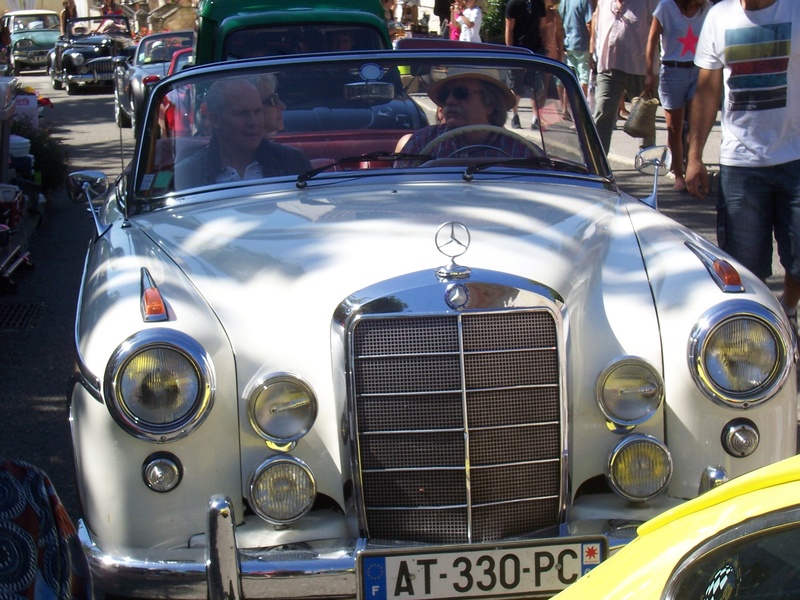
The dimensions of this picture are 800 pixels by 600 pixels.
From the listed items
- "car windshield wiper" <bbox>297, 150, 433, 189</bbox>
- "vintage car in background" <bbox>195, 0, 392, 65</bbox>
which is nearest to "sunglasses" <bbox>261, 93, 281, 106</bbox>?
"car windshield wiper" <bbox>297, 150, 433, 189</bbox>

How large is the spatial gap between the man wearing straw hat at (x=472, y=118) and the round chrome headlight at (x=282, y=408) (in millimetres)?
1608

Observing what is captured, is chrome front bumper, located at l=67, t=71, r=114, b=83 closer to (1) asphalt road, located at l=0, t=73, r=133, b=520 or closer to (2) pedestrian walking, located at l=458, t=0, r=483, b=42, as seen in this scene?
(2) pedestrian walking, located at l=458, t=0, r=483, b=42

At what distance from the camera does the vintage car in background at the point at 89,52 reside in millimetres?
21938

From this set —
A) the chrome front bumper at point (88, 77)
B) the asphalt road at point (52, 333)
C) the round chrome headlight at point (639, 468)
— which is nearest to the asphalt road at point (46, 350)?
the asphalt road at point (52, 333)

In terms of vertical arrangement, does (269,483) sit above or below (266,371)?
below

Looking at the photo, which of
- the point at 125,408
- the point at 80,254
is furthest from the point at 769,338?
the point at 80,254

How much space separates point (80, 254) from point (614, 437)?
237 inches

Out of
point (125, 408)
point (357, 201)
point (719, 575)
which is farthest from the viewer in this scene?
point (357, 201)

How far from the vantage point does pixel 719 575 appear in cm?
149

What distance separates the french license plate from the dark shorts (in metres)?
2.62

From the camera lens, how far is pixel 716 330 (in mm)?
2980

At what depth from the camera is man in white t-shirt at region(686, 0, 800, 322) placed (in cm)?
476

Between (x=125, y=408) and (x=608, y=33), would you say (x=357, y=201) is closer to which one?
(x=125, y=408)

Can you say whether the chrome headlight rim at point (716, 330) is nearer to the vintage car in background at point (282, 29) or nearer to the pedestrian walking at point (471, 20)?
the vintage car in background at point (282, 29)
